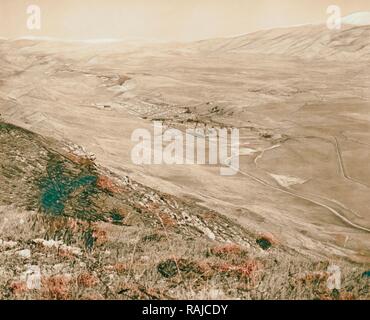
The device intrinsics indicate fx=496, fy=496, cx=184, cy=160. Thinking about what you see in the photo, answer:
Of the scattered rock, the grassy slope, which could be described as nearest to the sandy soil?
the grassy slope

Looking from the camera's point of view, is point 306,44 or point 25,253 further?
point 306,44

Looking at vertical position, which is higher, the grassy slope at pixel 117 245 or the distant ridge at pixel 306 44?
the distant ridge at pixel 306 44

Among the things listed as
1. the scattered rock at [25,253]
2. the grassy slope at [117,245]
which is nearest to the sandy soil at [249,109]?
the grassy slope at [117,245]

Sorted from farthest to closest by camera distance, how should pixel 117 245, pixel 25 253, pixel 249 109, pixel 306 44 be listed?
pixel 306 44 < pixel 249 109 < pixel 117 245 < pixel 25 253

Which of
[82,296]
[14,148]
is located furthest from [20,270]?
[14,148]

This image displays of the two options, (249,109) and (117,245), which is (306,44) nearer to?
(249,109)

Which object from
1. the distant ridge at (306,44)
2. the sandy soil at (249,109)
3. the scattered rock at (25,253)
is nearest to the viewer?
the scattered rock at (25,253)

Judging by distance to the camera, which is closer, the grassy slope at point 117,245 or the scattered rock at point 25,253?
the grassy slope at point 117,245

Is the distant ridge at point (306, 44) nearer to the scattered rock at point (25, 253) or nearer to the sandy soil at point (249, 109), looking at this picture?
the sandy soil at point (249, 109)

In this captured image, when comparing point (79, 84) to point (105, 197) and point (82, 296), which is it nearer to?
point (105, 197)

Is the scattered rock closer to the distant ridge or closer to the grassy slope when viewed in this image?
the grassy slope

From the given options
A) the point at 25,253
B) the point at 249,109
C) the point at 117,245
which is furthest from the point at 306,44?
the point at 25,253
